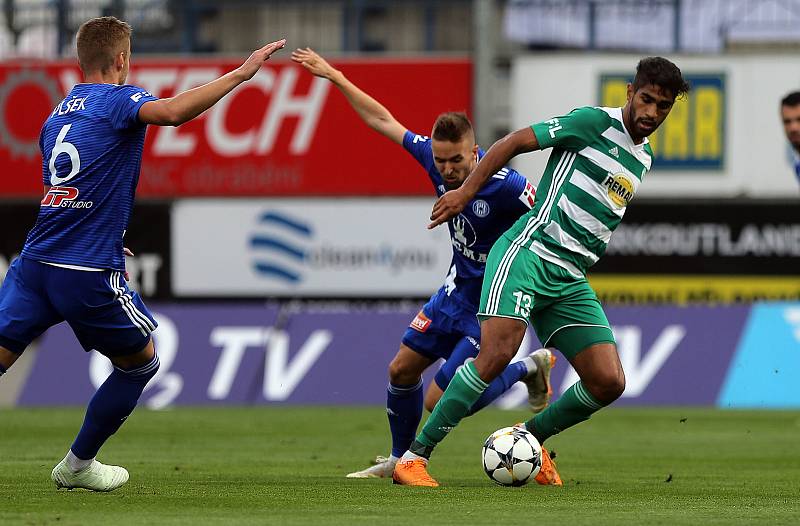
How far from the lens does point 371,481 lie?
27.4 feet

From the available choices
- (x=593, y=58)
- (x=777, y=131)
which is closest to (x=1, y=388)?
(x=593, y=58)

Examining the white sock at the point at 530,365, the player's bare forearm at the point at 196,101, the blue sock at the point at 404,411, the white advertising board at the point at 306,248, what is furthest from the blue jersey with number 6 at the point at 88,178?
the white advertising board at the point at 306,248

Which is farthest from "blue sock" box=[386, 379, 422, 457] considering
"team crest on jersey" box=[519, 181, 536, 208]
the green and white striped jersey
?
the green and white striped jersey

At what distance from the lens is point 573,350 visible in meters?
8.04

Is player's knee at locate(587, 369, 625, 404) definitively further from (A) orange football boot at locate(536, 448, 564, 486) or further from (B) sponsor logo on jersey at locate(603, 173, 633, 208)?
(B) sponsor logo on jersey at locate(603, 173, 633, 208)

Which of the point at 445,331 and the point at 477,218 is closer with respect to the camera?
the point at 477,218

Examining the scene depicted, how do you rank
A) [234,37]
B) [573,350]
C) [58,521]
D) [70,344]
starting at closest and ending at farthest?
[58,521] → [573,350] → [70,344] → [234,37]

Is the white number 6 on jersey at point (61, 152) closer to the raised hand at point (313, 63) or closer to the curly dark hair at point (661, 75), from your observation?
the raised hand at point (313, 63)

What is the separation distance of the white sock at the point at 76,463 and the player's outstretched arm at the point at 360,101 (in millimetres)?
2696

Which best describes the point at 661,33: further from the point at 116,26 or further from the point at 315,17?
the point at 116,26

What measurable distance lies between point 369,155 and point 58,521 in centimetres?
1500

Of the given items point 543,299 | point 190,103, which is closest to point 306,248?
point 543,299

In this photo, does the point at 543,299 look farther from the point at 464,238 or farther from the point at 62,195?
the point at 62,195

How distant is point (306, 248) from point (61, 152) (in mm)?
13590
